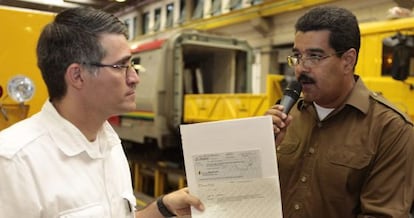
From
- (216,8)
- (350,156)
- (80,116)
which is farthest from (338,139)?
(216,8)

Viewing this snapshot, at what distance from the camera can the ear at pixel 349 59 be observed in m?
1.88

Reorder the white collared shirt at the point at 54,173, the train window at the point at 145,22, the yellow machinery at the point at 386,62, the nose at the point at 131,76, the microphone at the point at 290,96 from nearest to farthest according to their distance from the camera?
the white collared shirt at the point at 54,173 < the nose at the point at 131,76 < the microphone at the point at 290,96 < the yellow machinery at the point at 386,62 < the train window at the point at 145,22

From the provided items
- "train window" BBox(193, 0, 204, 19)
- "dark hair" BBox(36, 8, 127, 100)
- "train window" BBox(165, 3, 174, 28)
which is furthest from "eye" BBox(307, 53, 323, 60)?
"train window" BBox(165, 3, 174, 28)

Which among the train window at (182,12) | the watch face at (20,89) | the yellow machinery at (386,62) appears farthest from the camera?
the train window at (182,12)

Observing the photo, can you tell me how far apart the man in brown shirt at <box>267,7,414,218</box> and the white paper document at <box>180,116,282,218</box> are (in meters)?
0.24

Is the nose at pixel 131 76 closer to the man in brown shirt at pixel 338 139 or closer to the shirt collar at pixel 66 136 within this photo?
the shirt collar at pixel 66 136

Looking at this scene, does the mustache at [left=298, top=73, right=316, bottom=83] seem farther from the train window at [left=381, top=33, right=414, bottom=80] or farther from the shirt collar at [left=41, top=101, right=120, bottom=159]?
the train window at [left=381, top=33, right=414, bottom=80]

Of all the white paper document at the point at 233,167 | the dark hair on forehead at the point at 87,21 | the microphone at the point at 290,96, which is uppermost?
the dark hair on forehead at the point at 87,21

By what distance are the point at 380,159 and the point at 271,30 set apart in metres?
10.6

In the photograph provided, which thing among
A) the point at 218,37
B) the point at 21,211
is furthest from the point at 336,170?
the point at 218,37

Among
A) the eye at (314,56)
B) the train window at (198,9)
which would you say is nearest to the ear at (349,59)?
the eye at (314,56)

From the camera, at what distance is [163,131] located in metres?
7.63

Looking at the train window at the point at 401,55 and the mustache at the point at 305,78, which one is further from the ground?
the train window at the point at 401,55

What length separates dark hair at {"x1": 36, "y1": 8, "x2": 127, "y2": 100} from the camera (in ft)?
4.94
